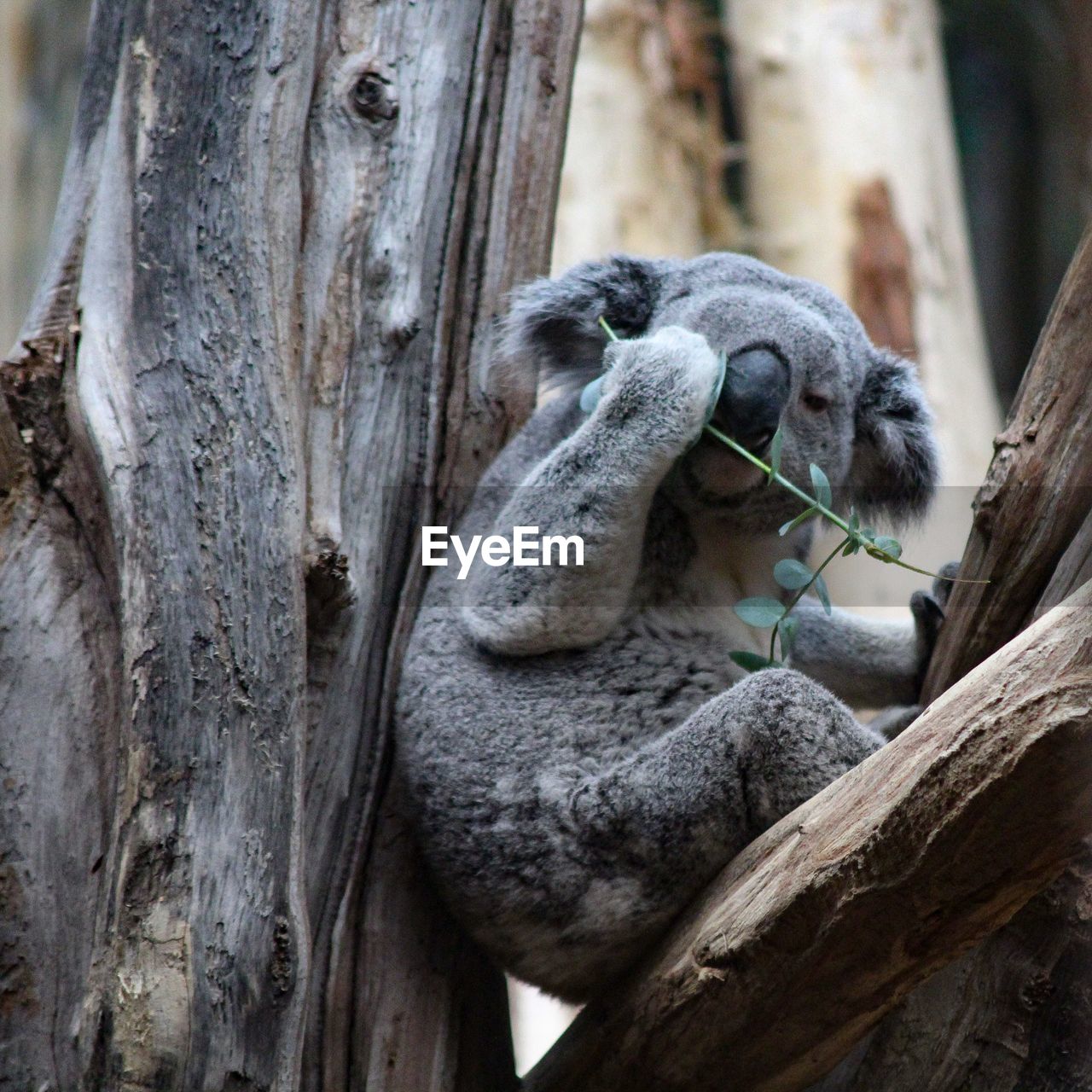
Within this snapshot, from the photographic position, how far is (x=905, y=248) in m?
7.20

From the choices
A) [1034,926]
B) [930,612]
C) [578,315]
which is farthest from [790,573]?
[578,315]

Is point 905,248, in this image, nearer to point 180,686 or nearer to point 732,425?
point 732,425

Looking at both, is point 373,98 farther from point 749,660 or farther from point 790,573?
point 749,660

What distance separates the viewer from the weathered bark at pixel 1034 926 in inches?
112

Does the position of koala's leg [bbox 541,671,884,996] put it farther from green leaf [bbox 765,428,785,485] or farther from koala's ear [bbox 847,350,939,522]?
koala's ear [bbox 847,350,939,522]

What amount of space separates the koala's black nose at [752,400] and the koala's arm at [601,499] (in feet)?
0.30

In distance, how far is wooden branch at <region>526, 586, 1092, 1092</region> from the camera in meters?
2.20

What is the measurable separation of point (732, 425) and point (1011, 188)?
33.0 ft

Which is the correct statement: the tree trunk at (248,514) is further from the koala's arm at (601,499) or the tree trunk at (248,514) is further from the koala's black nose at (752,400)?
the koala's black nose at (752,400)

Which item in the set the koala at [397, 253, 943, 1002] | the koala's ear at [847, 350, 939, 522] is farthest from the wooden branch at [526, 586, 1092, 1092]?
the koala's ear at [847, 350, 939, 522]

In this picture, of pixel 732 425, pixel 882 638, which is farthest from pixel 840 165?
pixel 732 425

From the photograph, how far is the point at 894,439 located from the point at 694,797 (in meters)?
1.40

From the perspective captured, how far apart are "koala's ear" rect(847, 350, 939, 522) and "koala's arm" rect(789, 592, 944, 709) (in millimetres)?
497

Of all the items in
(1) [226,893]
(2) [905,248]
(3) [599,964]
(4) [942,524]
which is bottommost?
(3) [599,964]
